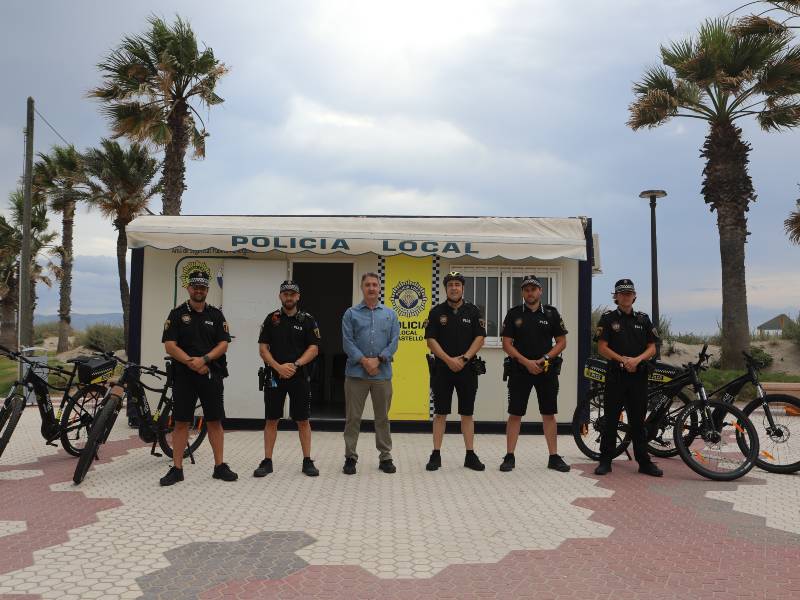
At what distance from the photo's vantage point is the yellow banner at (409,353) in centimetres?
876

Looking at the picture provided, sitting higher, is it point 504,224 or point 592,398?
point 504,224

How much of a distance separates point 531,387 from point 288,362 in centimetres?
237

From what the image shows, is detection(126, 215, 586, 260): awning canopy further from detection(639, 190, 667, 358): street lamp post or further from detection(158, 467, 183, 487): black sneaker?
detection(639, 190, 667, 358): street lamp post

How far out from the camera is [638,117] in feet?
57.0

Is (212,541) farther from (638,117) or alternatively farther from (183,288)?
(638,117)

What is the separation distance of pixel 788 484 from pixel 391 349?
3.83 m

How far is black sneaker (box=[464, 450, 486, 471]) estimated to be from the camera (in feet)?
21.0

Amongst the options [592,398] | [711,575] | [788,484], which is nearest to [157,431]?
[592,398]

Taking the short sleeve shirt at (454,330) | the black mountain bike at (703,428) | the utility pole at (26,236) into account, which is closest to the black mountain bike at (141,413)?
the short sleeve shirt at (454,330)

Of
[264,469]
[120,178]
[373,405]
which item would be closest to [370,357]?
[373,405]

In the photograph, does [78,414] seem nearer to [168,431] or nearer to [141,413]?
[141,413]

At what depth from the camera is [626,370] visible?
629 cm

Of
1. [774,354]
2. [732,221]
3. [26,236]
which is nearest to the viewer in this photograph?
[26,236]

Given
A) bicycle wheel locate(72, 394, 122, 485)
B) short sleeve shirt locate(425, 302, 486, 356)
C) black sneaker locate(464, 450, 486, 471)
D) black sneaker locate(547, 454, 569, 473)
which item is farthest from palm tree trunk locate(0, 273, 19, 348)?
black sneaker locate(547, 454, 569, 473)
